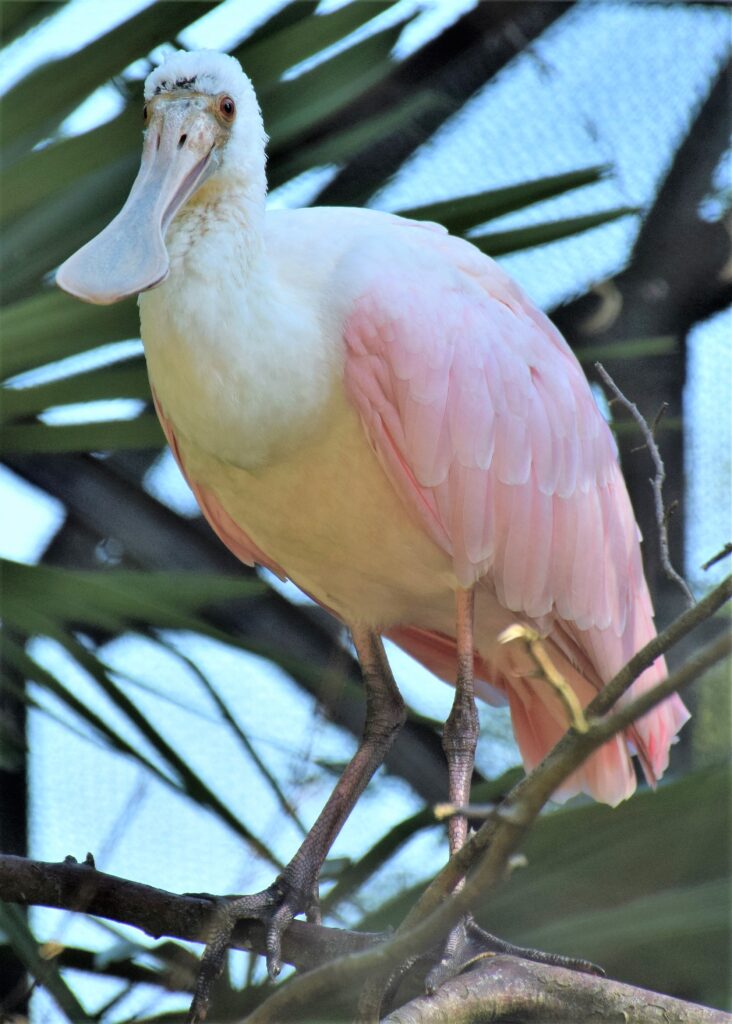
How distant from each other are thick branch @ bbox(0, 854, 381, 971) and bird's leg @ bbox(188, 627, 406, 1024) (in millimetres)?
82

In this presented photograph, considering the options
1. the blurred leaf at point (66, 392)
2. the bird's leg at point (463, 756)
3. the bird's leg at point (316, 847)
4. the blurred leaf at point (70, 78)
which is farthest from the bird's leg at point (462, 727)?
the blurred leaf at point (70, 78)

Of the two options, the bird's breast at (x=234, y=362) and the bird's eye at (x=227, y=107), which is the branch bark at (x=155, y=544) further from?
the bird's eye at (x=227, y=107)

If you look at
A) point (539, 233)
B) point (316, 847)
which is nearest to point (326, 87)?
point (539, 233)

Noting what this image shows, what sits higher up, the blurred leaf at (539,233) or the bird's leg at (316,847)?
the blurred leaf at (539,233)

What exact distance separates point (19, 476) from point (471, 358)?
0.67m

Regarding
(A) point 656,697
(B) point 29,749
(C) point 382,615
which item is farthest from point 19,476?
(A) point 656,697

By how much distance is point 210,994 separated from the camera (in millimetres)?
1815

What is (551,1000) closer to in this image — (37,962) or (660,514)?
(660,514)

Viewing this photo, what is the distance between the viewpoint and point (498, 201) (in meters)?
2.03

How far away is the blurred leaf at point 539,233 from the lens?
2023mm

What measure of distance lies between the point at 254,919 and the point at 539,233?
0.91 metres

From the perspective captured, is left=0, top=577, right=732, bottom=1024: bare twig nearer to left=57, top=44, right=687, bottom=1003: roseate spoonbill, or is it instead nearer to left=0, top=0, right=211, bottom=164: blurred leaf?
left=57, top=44, right=687, bottom=1003: roseate spoonbill

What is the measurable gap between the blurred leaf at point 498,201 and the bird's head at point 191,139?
240 millimetres

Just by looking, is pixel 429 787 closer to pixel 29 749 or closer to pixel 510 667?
pixel 510 667
